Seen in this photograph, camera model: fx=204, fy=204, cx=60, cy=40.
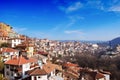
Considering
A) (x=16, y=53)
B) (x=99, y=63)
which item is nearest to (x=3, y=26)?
(x=16, y=53)

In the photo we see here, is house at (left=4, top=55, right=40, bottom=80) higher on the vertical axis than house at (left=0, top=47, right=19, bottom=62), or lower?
lower

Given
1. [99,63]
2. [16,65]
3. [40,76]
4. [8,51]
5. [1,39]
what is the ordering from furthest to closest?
[99,63]
[1,39]
[8,51]
[16,65]
[40,76]

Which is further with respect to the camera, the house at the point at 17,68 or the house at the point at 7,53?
the house at the point at 7,53

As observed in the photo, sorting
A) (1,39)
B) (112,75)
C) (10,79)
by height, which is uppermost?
(1,39)

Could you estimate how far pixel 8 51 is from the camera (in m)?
37.8

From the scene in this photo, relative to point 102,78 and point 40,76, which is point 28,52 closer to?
point 40,76

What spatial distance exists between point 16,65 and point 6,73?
2.78 metres

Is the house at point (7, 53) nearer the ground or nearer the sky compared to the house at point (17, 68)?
nearer the sky

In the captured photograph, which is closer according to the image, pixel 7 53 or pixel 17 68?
pixel 17 68

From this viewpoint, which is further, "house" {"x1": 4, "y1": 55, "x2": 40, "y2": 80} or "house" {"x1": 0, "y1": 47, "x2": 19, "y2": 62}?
"house" {"x1": 0, "y1": 47, "x2": 19, "y2": 62}

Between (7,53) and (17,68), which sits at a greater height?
(7,53)

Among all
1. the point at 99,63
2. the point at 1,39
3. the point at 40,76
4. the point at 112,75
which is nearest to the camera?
the point at 40,76

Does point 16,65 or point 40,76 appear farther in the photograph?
point 16,65

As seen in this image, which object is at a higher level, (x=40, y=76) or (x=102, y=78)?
(x=40, y=76)
